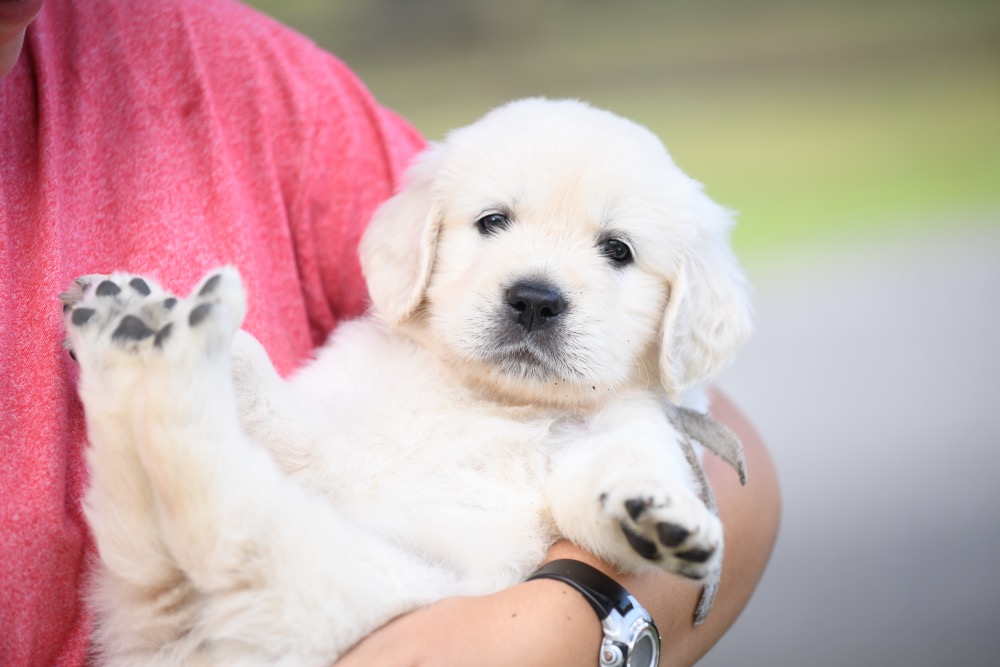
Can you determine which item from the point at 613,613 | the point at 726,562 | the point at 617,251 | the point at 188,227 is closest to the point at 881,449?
the point at 726,562

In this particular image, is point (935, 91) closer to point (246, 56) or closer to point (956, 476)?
point (956, 476)

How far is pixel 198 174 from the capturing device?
1955 millimetres

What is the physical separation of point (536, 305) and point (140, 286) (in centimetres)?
79

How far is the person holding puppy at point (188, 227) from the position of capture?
1504 mm

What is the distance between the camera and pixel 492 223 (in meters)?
2.04

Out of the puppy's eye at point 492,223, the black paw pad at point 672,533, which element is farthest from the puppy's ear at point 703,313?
the black paw pad at point 672,533

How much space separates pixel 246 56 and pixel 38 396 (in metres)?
1.01

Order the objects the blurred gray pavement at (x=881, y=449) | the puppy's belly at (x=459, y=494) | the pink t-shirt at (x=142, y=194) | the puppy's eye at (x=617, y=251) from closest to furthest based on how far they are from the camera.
Result: the pink t-shirt at (x=142, y=194)
the puppy's belly at (x=459, y=494)
the puppy's eye at (x=617, y=251)
the blurred gray pavement at (x=881, y=449)

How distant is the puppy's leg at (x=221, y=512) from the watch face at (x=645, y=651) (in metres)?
0.49

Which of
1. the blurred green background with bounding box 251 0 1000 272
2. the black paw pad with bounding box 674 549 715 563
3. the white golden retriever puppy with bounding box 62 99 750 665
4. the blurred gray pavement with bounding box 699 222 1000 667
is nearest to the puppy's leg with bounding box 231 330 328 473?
the white golden retriever puppy with bounding box 62 99 750 665

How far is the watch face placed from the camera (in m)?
1.62

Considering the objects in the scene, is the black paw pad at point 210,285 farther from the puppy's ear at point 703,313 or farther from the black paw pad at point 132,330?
the puppy's ear at point 703,313

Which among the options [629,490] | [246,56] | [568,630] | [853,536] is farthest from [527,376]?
[853,536]

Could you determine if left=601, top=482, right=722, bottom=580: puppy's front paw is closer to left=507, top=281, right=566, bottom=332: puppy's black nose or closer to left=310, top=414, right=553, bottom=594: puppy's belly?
left=310, top=414, right=553, bottom=594: puppy's belly
